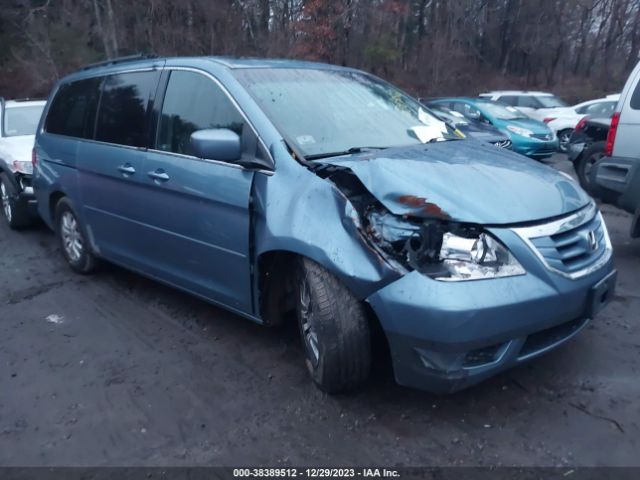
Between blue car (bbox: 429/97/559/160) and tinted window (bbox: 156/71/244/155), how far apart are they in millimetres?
9397

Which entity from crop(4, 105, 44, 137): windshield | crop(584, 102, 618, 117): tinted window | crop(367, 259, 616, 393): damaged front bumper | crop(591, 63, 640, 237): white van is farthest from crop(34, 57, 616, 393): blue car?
crop(584, 102, 618, 117): tinted window

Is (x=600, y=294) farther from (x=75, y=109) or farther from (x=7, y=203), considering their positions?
(x=7, y=203)

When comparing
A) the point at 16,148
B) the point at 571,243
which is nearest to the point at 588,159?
the point at 571,243

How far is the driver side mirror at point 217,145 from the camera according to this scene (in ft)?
11.1

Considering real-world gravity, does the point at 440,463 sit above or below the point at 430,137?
below

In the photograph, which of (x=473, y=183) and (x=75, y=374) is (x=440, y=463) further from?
(x=75, y=374)

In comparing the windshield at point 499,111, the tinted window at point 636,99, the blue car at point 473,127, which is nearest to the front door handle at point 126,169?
the blue car at point 473,127

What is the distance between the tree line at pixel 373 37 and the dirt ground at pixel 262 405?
2120 centimetres

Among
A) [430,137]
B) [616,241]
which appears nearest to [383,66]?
[616,241]

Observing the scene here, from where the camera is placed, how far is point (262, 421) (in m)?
3.19

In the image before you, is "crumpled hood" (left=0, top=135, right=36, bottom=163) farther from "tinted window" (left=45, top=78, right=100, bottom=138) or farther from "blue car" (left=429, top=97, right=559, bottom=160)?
"blue car" (left=429, top=97, right=559, bottom=160)

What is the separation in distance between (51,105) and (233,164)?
3317mm

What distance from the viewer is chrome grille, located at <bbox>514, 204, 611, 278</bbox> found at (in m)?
2.92

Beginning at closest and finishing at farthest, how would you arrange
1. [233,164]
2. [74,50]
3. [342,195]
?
1. [342,195]
2. [233,164]
3. [74,50]
